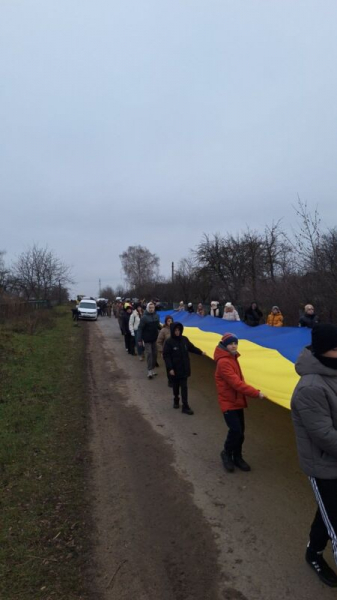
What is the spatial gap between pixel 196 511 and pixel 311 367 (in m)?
2.23

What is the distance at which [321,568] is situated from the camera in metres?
3.15

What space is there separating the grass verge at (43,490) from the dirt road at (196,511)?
22 centimetres

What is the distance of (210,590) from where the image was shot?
10.0 feet

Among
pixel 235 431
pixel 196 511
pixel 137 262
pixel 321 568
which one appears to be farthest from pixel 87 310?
pixel 137 262

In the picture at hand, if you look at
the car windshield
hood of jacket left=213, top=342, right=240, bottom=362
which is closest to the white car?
the car windshield

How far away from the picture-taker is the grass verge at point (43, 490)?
10.7 ft

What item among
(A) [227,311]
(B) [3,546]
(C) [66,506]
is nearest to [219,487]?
(C) [66,506]

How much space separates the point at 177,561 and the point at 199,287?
1286 inches

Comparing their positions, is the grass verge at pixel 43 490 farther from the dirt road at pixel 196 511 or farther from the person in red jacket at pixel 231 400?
the person in red jacket at pixel 231 400

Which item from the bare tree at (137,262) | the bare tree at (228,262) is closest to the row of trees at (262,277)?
the bare tree at (228,262)

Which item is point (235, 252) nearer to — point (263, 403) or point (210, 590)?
point (263, 403)

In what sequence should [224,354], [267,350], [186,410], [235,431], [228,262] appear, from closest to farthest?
[235,431] → [224,354] → [186,410] → [267,350] → [228,262]

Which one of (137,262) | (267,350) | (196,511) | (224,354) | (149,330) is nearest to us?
(196,511)

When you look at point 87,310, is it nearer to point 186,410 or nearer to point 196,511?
point 186,410
